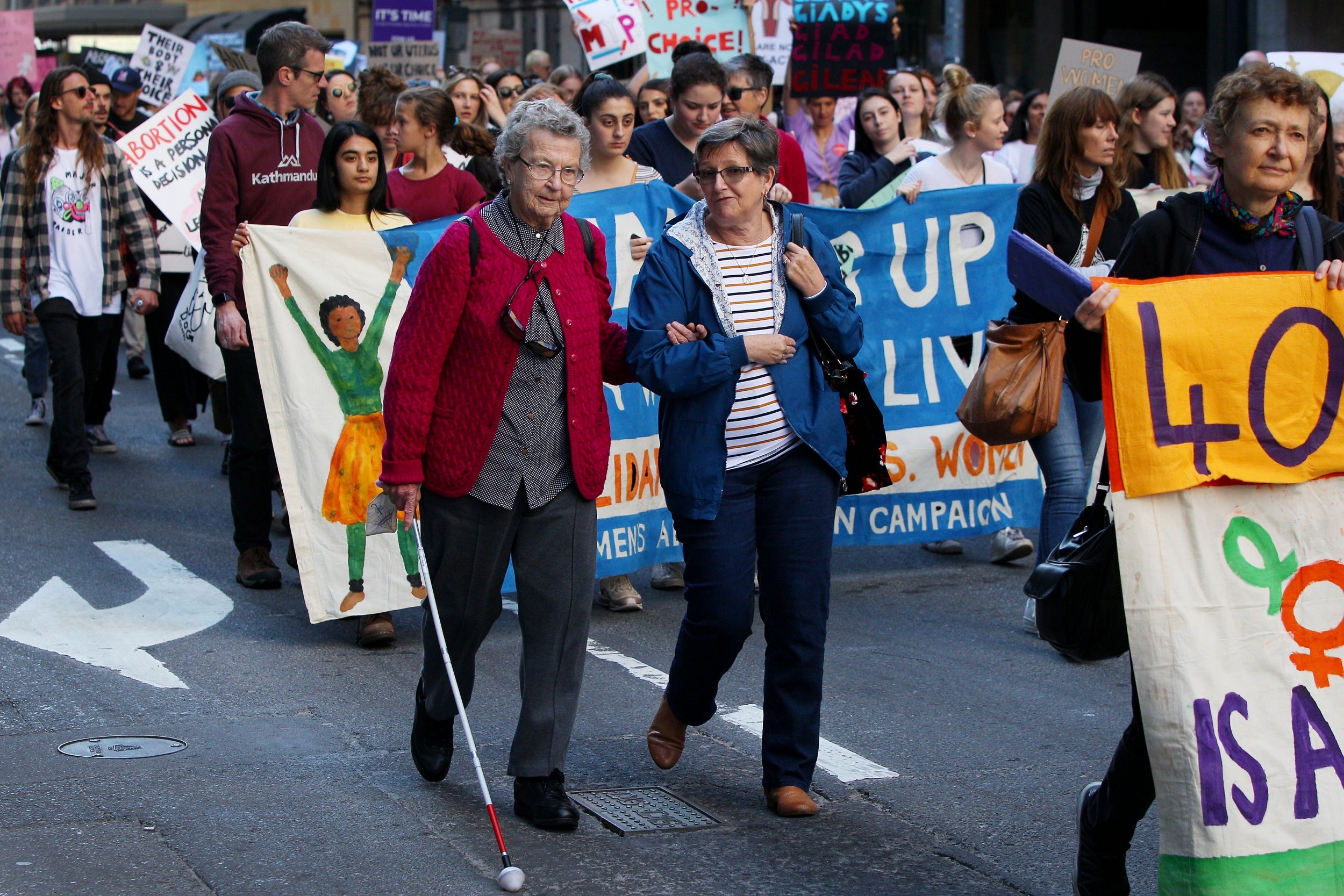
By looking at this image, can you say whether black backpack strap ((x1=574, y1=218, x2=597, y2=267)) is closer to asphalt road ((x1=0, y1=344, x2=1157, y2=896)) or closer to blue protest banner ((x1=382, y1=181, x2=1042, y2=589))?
asphalt road ((x1=0, y1=344, x2=1157, y2=896))

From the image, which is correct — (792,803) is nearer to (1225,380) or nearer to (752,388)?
(752,388)

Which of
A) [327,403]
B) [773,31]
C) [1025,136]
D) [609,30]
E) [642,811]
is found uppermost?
[773,31]

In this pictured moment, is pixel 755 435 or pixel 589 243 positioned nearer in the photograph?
pixel 755 435

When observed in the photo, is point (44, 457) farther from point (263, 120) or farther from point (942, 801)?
point (942, 801)

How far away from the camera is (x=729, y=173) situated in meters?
4.66

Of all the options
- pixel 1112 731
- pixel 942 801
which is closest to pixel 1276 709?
pixel 942 801

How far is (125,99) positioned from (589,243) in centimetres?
1010

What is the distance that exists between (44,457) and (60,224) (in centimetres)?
192

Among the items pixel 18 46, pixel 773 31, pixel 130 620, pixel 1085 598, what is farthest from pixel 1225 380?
pixel 18 46

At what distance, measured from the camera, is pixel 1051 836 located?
4551 millimetres

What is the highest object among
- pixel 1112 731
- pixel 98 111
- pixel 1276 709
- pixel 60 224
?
pixel 98 111

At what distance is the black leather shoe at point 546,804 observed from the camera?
180 inches

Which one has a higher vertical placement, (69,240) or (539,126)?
(539,126)

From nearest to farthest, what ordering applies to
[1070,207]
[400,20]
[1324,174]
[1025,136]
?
[1324,174] → [1070,207] → [1025,136] → [400,20]
